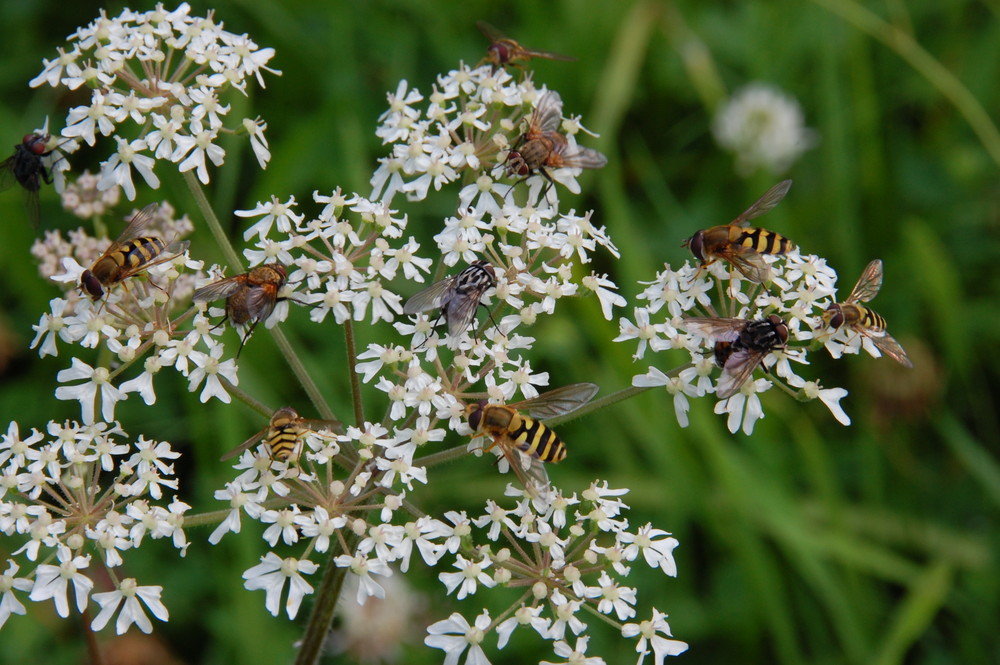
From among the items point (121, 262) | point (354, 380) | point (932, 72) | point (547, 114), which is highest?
point (547, 114)

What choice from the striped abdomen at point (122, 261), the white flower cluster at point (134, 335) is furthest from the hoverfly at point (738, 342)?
the striped abdomen at point (122, 261)

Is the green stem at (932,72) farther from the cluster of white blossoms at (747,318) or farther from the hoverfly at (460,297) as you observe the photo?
the hoverfly at (460,297)

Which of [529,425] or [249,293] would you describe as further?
[249,293]

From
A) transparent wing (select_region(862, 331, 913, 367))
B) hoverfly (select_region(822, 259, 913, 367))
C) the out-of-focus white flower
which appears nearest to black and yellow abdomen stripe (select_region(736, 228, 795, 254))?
hoverfly (select_region(822, 259, 913, 367))

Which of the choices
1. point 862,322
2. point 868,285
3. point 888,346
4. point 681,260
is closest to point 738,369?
point 862,322

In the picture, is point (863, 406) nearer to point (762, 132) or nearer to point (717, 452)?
point (717, 452)

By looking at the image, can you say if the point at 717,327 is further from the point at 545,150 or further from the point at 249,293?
the point at 249,293
